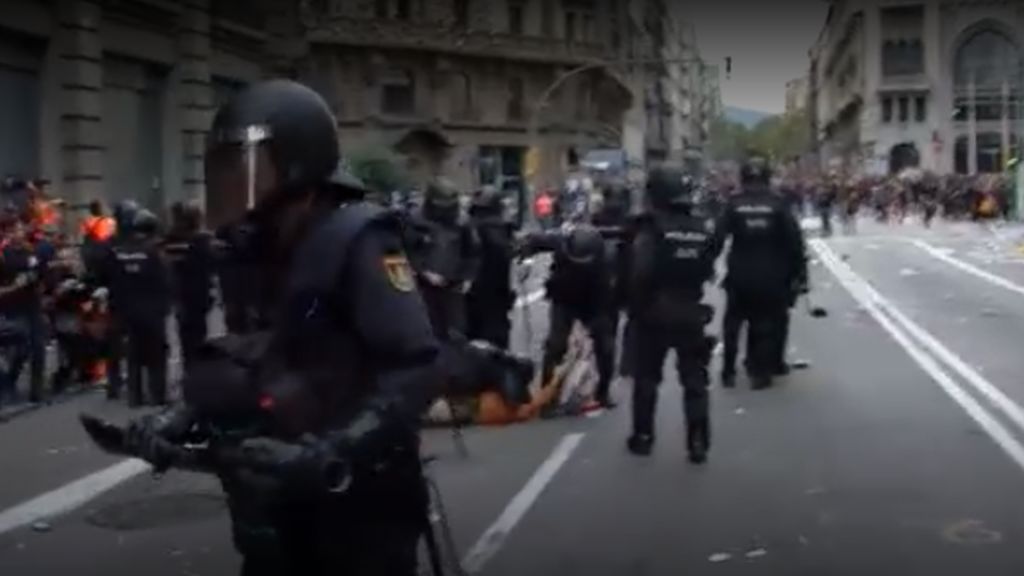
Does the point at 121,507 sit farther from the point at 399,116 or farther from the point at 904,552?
the point at 399,116

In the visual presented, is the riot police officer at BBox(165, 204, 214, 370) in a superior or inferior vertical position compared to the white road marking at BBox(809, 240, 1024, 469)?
Result: superior

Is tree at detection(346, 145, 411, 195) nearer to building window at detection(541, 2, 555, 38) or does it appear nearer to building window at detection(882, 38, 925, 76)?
building window at detection(541, 2, 555, 38)

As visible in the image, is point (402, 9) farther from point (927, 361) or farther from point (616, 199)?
point (927, 361)

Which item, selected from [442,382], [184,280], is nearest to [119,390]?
[184,280]

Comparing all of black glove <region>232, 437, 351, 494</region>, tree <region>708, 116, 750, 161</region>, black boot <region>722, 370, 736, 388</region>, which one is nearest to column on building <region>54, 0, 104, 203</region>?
black boot <region>722, 370, 736, 388</region>

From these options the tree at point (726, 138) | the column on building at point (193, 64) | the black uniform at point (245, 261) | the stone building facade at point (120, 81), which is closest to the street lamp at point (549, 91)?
the stone building facade at point (120, 81)

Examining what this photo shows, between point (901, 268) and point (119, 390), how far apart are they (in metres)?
21.5

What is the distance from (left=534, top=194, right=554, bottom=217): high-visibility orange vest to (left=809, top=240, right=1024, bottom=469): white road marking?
6.56m

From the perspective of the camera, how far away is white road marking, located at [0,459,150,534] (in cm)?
930

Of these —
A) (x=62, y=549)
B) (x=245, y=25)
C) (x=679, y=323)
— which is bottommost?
(x=62, y=549)

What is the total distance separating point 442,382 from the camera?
13.1 feet

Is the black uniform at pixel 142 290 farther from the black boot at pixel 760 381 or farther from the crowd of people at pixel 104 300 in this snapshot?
the black boot at pixel 760 381

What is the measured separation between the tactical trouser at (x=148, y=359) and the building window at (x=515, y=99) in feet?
18.9

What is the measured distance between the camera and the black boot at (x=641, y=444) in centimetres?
1069
